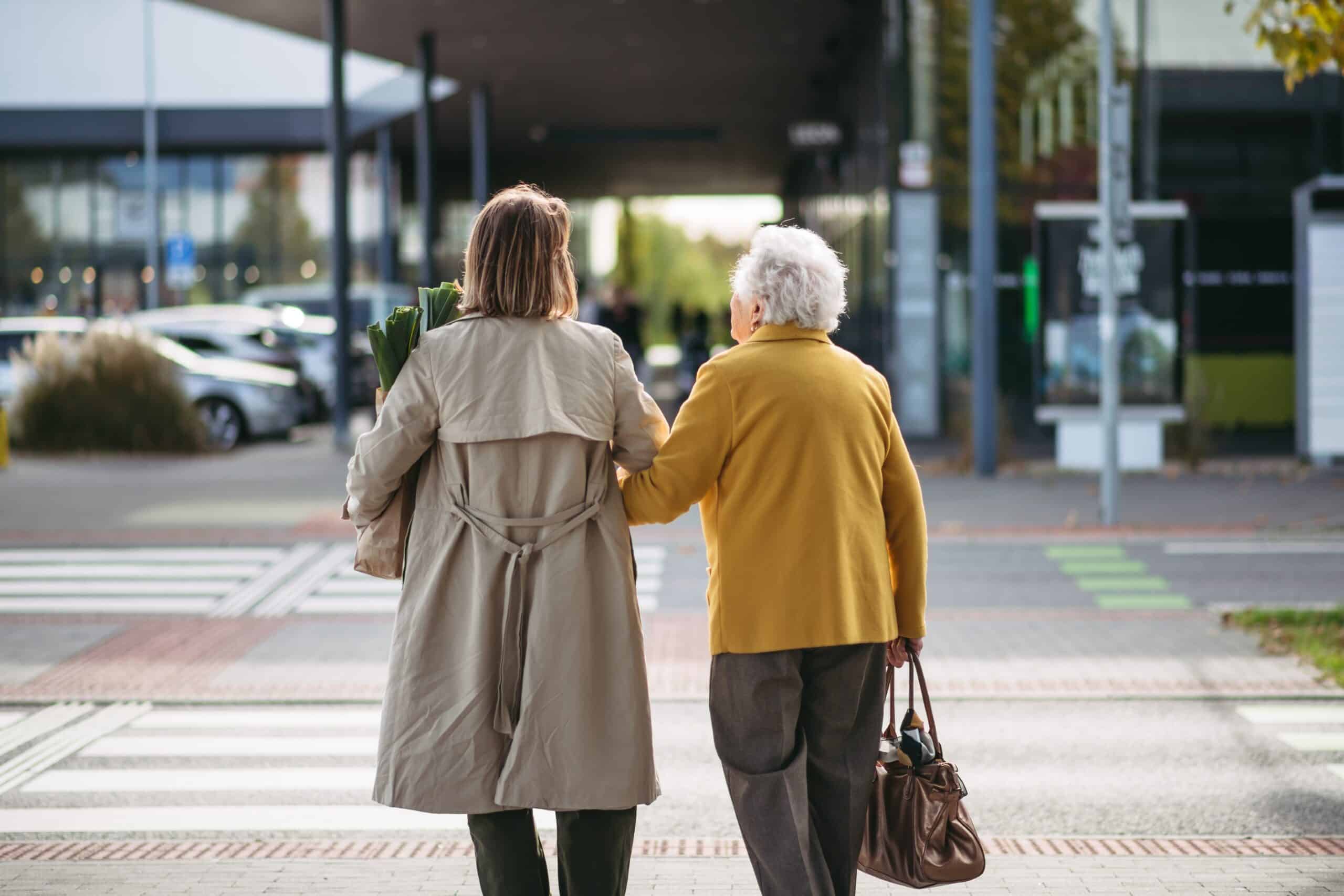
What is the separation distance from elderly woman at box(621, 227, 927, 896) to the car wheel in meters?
18.0

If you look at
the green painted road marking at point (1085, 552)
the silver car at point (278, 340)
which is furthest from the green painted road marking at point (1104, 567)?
the silver car at point (278, 340)

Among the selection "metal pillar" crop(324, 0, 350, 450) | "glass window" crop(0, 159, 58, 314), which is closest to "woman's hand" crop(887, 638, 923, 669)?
"metal pillar" crop(324, 0, 350, 450)

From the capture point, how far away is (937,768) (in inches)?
155

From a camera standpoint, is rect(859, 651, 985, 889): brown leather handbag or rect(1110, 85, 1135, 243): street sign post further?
rect(1110, 85, 1135, 243): street sign post

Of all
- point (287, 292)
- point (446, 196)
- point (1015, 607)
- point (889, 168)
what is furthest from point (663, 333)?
point (1015, 607)

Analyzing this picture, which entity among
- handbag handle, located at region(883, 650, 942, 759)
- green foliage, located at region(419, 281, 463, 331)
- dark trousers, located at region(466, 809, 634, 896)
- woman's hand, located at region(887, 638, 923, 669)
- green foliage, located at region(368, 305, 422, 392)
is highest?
green foliage, located at region(419, 281, 463, 331)

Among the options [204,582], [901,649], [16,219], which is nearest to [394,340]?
[901,649]

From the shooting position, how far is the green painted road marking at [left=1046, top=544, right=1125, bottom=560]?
11.7 metres

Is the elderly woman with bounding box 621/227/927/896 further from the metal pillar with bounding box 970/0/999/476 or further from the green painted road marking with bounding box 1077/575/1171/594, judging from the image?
the metal pillar with bounding box 970/0/999/476

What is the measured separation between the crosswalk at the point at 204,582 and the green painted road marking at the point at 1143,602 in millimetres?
2726

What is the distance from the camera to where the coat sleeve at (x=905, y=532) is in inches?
159

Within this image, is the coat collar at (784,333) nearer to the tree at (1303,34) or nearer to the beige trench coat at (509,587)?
the beige trench coat at (509,587)

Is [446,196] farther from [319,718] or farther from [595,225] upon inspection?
[319,718]

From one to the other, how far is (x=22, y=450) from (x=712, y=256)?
78072 millimetres
